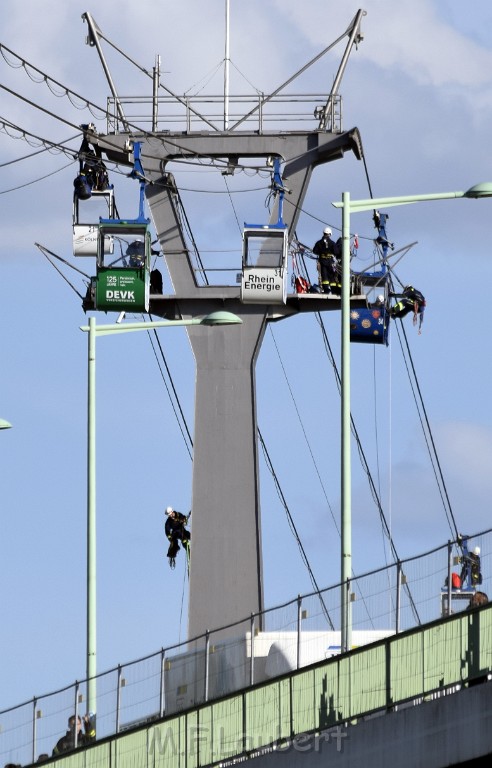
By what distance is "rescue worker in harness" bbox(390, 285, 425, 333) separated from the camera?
57062 millimetres

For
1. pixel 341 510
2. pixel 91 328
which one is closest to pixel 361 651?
pixel 341 510

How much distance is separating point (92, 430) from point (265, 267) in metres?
11.8

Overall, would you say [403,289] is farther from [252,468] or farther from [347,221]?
[347,221]

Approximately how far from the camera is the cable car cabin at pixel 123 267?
55469mm

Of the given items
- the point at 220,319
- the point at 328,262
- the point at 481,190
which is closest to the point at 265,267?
the point at 328,262

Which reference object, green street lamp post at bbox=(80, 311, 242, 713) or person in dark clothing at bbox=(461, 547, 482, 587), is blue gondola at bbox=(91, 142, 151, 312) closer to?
green street lamp post at bbox=(80, 311, 242, 713)

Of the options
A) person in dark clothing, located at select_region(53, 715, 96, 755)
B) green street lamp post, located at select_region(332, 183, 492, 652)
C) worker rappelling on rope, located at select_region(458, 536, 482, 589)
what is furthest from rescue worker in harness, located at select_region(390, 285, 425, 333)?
worker rappelling on rope, located at select_region(458, 536, 482, 589)

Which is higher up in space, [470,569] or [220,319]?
[220,319]

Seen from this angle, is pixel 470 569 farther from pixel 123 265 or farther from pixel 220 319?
pixel 123 265

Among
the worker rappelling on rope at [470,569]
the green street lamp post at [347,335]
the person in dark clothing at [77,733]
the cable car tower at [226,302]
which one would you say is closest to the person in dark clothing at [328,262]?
the cable car tower at [226,302]

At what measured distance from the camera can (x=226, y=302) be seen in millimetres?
58125

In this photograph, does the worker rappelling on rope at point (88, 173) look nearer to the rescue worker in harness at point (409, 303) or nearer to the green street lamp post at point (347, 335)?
the rescue worker in harness at point (409, 303)

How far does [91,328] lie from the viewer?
150ft

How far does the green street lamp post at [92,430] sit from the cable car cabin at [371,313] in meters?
11.5
